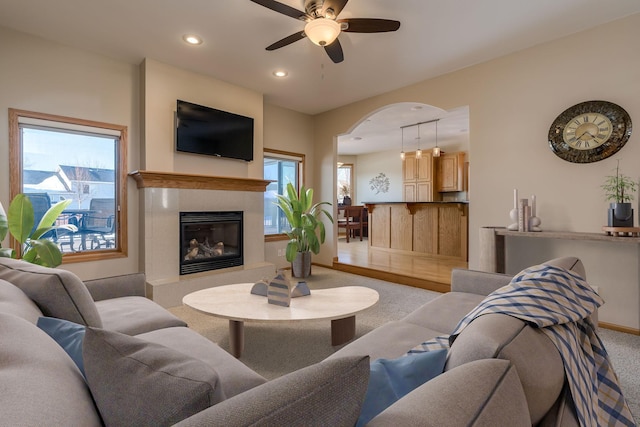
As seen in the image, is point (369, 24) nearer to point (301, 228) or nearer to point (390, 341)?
point (390, 341)

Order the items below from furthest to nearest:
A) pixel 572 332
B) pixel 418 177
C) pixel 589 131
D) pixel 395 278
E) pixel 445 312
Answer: pixel 418 177
pixel 395 278
pixel 589 131
pixel 445 312
pixel 572 332

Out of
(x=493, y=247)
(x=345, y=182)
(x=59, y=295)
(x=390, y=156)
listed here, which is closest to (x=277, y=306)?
(x=59, y=295)

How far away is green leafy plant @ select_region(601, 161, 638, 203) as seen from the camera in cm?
269

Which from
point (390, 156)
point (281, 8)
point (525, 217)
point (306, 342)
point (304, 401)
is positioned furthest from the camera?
point (390, 156)

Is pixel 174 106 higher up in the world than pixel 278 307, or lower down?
higher up

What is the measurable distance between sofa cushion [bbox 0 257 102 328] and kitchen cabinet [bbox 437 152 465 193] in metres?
8.21

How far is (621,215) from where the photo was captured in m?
2.58

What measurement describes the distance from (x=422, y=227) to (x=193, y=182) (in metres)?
4.20

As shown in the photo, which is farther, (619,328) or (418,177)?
(418,177)

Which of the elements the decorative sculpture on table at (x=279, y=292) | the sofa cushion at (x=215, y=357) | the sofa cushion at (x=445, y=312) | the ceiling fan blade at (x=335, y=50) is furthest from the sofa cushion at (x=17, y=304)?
the ceiling fan blade at (x=335, y=50)

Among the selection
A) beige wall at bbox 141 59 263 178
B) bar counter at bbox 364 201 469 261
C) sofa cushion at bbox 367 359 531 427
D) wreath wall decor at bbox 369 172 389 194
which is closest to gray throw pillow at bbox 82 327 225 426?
sofa cushion at bbox 367 359 531 427

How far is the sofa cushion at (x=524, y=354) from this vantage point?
0.75m

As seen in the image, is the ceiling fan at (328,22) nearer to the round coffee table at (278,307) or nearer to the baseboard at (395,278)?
the round coffee table at (278,307)

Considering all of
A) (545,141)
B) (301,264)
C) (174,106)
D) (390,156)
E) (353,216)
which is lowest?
(301,264)
